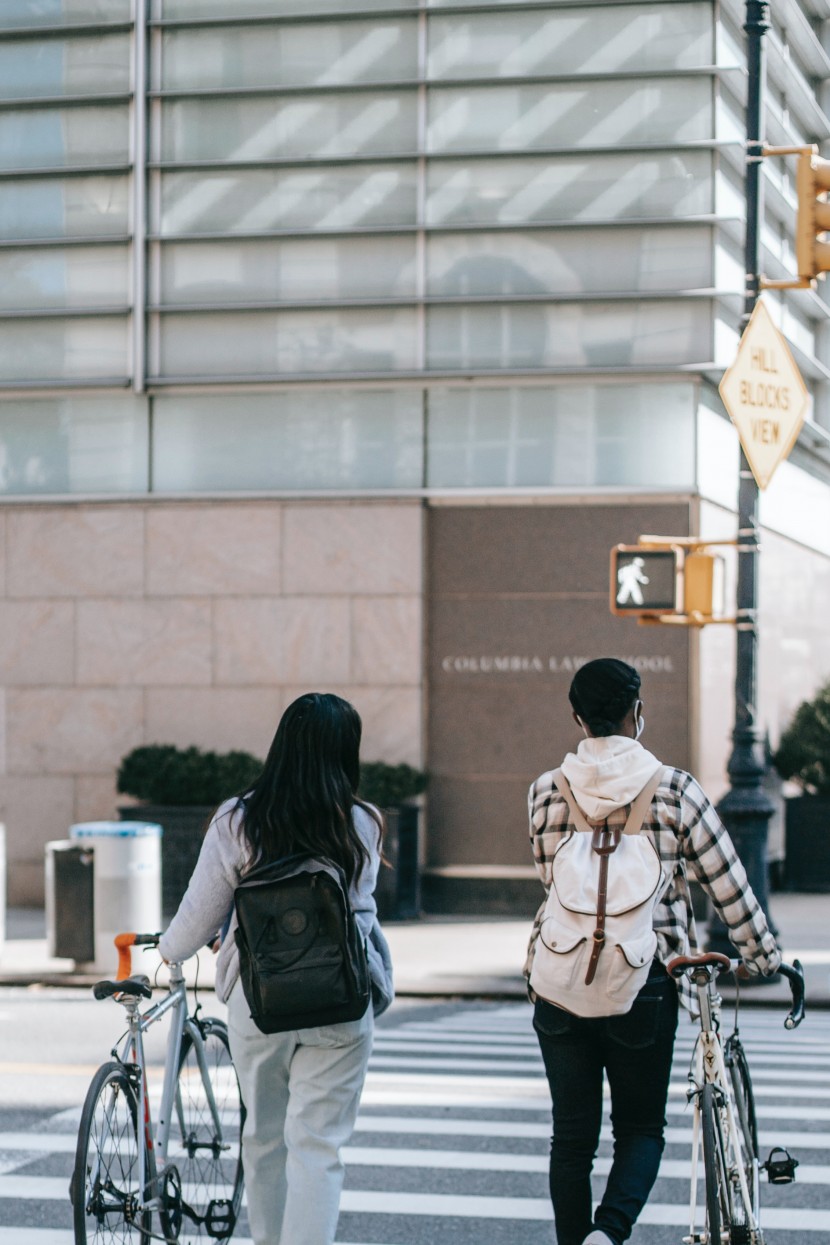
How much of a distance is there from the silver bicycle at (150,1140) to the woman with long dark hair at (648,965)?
0.96 metres

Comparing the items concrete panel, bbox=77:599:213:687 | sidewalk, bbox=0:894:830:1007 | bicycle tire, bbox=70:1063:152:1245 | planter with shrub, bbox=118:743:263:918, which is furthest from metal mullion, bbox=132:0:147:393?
bicycle tire, bbox=70:1063:152:1245

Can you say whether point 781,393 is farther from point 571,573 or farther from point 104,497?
point 104,497

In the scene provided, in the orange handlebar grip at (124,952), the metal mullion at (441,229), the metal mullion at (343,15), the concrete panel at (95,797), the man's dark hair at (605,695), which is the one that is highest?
the metal mullion at (343,15)

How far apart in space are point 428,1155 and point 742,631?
658 centimetres

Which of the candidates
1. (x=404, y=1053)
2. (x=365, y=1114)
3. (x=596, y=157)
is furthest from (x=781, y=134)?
(x=365, y=1114)

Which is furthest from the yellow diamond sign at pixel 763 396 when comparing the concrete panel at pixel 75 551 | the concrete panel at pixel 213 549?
the concrete panel at pixel 75 551

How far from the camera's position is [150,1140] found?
5.27 metres

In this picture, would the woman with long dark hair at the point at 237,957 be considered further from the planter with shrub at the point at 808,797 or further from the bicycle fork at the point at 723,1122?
the planter with shrub at the point at 808,797

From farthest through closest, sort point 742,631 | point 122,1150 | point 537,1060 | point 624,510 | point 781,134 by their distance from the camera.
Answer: point 781,134 → point 624,510 → point 742,631 → point 537,1060 → point 122,1150

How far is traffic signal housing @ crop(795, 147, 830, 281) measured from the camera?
10172 millimetres

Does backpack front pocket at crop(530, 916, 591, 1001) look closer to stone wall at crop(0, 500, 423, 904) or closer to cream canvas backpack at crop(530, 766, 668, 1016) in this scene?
cream canvas backpack at crop(530, 766, 668, 1016)

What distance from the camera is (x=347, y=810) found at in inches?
184

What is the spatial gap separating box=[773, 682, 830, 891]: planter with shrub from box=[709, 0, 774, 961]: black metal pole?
6531mm

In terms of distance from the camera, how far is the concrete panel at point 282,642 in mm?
17938
